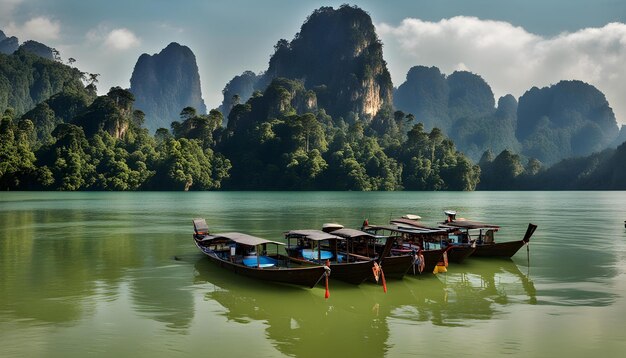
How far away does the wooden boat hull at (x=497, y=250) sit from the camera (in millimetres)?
25609

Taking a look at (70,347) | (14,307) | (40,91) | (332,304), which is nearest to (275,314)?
(332,304)

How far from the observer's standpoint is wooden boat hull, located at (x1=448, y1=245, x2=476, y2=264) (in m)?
23.8

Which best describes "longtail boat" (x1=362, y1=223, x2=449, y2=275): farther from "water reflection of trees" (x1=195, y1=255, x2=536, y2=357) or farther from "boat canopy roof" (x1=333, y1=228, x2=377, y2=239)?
"boat canopy roof" (x1=333, y1=228, x2=377, y2=239)

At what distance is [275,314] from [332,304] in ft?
7.13

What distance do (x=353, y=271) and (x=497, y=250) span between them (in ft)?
36.1

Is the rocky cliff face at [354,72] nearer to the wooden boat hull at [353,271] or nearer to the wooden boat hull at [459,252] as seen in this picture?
the wooden boat hull at [459,252]

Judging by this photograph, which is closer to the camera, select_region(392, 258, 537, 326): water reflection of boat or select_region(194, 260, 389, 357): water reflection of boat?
select_region(194, 260, 389, 357): water reflection of boat

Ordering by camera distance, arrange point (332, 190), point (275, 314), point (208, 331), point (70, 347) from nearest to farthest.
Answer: point (70, 347) → point (208, 331) → point (275, 314) → point (332, 190)

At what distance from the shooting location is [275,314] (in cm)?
1534

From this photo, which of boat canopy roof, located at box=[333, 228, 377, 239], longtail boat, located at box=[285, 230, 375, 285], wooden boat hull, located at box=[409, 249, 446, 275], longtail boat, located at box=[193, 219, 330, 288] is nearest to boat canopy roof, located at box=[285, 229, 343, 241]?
longtail boat, located at box=[285, 230, 375, 285]

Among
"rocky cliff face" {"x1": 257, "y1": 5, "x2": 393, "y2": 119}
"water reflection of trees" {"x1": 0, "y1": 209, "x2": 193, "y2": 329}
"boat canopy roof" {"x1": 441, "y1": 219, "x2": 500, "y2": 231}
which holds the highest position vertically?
"rocky cliff face" {"x1": 257, "y1": 5, "x2": 393, "y2": 119}

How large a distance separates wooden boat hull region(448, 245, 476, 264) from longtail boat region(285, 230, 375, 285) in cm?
588

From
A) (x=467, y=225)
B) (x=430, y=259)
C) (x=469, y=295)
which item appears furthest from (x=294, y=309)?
(x=467, y=225)

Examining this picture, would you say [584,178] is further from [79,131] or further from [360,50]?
[79,131]
